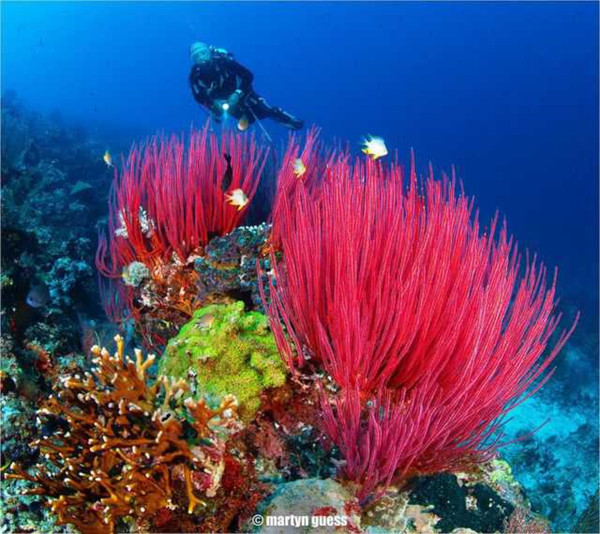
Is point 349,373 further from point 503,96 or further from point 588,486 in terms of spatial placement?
point 503,96

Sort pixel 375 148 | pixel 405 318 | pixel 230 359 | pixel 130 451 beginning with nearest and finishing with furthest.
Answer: pixel 130 451 < pixel 405 318 < pixel 230 359 < pixel 375 148

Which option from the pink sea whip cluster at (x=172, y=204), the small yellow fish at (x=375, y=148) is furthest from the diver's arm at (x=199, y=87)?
the small yellow fish at (x=375, y=148)

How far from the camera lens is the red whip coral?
248cm

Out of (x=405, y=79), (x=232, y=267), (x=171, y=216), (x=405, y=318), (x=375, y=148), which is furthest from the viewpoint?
Result: (x=405, y=79)

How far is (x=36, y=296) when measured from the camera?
3826mm

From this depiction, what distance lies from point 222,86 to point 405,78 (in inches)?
3743

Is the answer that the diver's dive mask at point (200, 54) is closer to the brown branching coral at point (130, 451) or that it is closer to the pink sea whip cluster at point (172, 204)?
the pink sea whip cluster at point (172, 204)

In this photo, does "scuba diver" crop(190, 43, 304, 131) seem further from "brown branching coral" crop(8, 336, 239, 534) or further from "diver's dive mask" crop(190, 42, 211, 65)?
"brown branching coral" crop(8, 336, 239, 534)

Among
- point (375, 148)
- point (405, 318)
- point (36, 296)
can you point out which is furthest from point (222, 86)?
point (405, 318)

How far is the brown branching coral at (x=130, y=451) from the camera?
2.06 m

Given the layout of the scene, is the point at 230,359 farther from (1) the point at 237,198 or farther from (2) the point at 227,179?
(2) the point at 227,179

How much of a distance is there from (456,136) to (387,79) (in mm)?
30616

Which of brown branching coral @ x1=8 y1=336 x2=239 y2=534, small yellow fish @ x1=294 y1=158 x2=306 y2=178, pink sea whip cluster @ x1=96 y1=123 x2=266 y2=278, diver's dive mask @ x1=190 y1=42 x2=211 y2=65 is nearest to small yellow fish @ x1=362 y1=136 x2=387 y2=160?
small yellow fish @ x1=294 y1=158 x2=306 y2=178

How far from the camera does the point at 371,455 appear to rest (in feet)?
7.84
